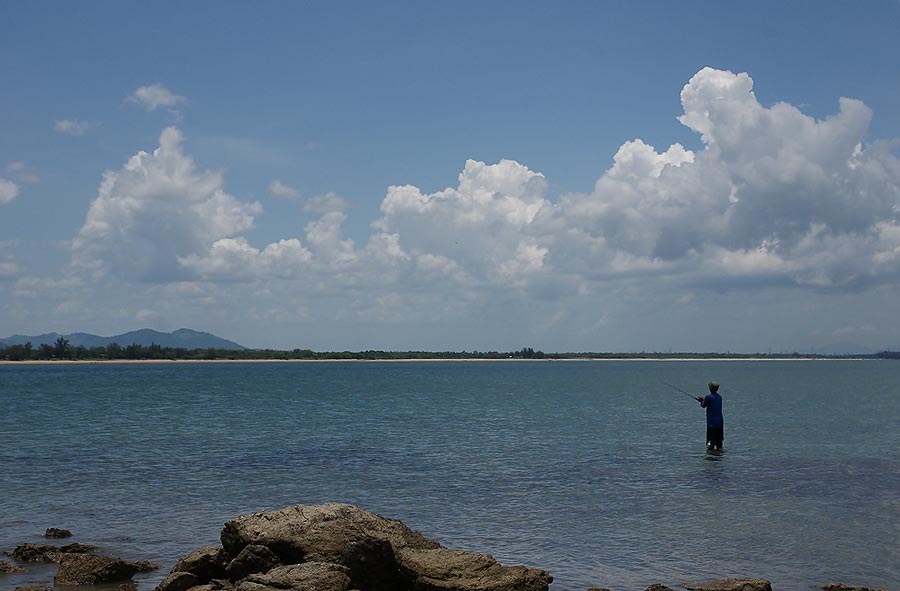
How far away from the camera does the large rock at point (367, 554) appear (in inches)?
518

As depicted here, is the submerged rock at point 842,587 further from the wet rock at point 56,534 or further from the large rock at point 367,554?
the wet rock at point 56,534

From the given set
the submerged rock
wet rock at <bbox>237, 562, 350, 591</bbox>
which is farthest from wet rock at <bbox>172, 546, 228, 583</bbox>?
the submerged rock

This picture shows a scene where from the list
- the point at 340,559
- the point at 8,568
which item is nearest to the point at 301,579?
the point at 340,559

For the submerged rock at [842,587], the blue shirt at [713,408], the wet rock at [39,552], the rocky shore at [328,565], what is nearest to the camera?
the rocky shore at [328,565]

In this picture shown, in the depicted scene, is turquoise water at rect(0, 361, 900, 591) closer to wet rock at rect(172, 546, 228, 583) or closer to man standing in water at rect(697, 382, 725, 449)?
man standing in water at rect(697, 382, 725, 449)

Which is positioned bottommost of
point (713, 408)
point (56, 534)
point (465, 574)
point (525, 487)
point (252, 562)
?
point (56, 534)

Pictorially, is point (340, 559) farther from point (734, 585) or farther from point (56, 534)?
point (56, 534)

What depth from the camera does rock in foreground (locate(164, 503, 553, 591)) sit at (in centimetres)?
1293

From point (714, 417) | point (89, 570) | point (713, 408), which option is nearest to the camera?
point (89, 570)

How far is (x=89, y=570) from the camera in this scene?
14398mm

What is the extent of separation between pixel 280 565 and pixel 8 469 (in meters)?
19.3

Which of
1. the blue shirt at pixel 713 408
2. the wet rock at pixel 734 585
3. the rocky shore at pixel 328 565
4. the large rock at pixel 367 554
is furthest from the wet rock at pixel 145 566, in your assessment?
the blue shirt at pixel 713 408

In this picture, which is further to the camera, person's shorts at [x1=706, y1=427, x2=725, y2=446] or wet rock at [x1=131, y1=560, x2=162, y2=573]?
person's shorts at [x1=706, y1=427, x2=725, y2=446]

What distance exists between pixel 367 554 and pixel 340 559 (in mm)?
447
